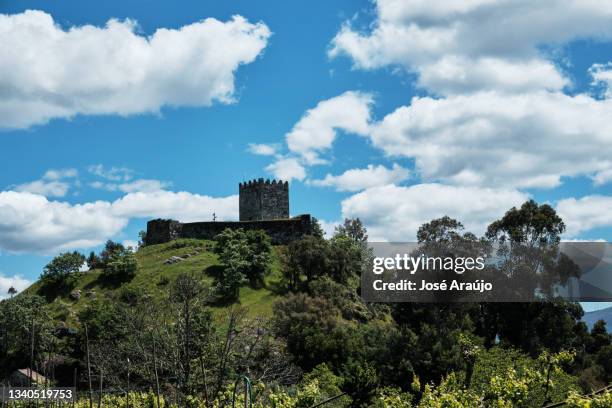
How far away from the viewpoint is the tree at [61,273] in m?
65.9

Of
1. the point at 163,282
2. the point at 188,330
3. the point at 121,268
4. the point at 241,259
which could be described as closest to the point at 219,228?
the point at 121,268

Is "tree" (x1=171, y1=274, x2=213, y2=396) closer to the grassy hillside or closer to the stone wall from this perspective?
the grassy hillside

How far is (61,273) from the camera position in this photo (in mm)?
66688

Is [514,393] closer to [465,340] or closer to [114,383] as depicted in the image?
[465,340]

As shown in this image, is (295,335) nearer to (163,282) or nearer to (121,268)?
(163,282)

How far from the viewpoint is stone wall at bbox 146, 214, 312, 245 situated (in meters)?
71.3

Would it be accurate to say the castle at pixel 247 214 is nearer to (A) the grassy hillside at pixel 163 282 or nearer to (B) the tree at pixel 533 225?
(A) the grassy hillside at pixel 163 282

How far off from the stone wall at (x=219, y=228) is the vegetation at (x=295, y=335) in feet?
12.5

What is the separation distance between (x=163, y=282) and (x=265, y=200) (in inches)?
758

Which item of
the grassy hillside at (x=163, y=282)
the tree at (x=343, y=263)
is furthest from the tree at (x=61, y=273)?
the tree at (x=343, y=263)

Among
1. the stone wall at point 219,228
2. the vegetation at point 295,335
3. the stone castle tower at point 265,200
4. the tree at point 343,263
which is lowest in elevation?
the vegetation at point 295,335

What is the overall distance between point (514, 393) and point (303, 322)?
22.6m

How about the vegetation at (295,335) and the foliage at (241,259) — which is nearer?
the vegetation at (295,335)

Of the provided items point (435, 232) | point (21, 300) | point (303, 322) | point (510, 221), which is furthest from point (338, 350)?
point (21, 300)
